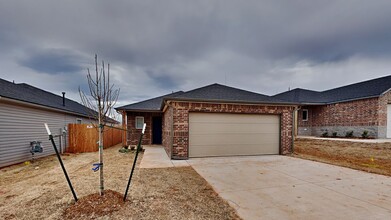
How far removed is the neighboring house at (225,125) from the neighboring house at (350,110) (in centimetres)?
895

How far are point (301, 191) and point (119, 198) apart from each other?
13.1ft

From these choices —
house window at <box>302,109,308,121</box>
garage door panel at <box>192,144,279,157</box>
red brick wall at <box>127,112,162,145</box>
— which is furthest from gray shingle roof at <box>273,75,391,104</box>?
red brick wall at <box>127,112,162,145</box>

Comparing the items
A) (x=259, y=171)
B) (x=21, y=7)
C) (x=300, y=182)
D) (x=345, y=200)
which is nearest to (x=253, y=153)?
(x=259, y=171)

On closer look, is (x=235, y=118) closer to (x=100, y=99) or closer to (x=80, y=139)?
(x=100, y=99)

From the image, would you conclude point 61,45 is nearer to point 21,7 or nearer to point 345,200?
point 21,7

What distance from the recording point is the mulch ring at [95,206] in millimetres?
2980

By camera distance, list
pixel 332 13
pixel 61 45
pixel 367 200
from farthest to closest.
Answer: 1. pixel 61 45
2. pixel 332 13
3. pixel 367 200

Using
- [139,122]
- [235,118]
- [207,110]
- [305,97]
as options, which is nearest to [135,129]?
[139,122]

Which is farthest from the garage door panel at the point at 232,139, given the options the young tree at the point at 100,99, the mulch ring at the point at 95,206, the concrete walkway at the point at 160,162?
the mulch ring at the point at 95,206

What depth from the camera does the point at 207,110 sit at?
8.24 m

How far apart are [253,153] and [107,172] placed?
21.2 ft

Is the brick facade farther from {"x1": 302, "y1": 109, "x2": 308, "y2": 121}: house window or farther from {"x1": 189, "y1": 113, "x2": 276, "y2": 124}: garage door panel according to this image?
{"x1": 189, "y1": 113, "x2": 276, "y2": 124}: garage door panel

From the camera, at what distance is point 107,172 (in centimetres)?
600

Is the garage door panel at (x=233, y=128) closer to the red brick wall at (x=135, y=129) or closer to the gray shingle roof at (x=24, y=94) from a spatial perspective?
the red brick wall at (x=135, y=129)
